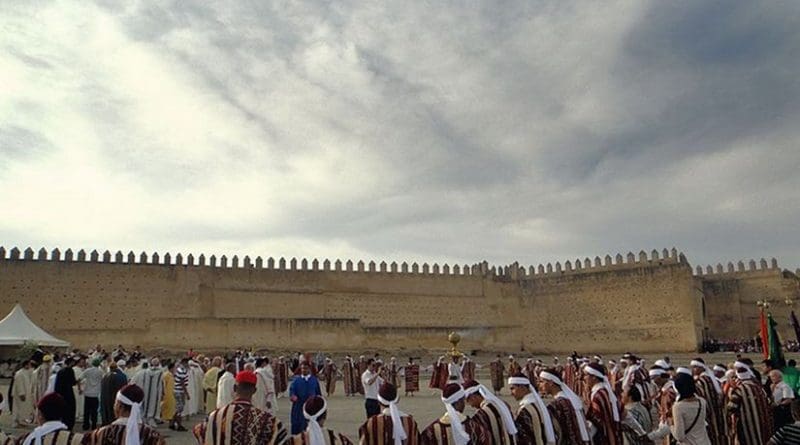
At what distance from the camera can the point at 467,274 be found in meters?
38.4

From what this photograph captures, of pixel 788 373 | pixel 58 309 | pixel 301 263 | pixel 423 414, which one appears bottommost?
pixel 423 414

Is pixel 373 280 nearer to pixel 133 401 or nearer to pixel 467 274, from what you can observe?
pixel 467 274

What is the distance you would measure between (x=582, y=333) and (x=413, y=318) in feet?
31.9

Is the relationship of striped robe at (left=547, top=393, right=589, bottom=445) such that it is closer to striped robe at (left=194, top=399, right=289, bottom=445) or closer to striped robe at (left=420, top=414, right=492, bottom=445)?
striped robe at (left=420, top=414, right=492, bottom=445)

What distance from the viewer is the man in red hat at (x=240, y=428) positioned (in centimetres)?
336

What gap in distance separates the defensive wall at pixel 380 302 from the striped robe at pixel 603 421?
92.7ft

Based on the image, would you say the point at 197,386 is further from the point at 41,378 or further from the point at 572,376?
the point at 572,376

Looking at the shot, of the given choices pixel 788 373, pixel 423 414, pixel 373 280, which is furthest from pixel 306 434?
pixel 373 280

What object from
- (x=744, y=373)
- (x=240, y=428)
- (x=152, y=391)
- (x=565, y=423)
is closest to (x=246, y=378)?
(x=240, y=428)

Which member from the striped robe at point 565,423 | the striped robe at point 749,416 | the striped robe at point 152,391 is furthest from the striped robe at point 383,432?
the striped robe at point 152,391

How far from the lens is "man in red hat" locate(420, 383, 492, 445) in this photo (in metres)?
3.63

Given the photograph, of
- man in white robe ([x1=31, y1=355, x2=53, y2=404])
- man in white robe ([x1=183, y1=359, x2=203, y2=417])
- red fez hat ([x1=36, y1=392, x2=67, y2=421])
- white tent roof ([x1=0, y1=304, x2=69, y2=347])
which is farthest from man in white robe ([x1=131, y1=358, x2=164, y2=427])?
white tent roof ([x1=0, y1=304, x2=69, y2=347])

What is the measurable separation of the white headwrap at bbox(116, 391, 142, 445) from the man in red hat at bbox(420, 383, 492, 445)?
1596 mm

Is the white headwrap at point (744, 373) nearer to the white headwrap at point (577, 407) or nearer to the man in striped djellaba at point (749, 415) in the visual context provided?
the man in striped djellaba at point (749, 415)
